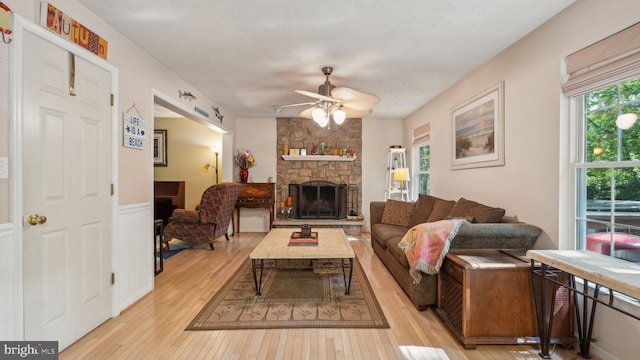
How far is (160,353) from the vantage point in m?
2.03

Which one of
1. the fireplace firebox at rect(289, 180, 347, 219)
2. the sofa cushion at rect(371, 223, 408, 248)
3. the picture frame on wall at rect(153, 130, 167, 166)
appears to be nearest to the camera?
the sofa cushion at rect(371, 223, 408, 248)

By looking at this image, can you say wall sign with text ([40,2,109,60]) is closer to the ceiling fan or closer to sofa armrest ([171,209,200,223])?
the ceiling fan

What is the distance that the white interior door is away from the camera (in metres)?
1.85

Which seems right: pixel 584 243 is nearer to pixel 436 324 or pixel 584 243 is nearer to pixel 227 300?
pixel 436 324

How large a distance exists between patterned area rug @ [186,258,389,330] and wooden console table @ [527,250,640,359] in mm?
1076

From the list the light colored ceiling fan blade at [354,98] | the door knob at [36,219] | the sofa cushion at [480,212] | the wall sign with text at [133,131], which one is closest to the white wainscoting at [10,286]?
the door knob at [36,219]

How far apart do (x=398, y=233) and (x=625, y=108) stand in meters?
2.43

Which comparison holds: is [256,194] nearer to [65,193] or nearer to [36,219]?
[65,193]

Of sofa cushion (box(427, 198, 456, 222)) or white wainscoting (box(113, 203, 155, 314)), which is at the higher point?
sofa cushion (box(427, 198, 456, 222))

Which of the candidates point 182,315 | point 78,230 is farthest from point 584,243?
point 78,230

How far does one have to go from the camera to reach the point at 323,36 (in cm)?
270

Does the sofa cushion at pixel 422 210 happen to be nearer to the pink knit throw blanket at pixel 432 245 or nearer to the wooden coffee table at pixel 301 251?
the wooden coffee table at pixel 301 251

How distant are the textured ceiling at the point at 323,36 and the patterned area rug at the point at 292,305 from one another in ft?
7.89

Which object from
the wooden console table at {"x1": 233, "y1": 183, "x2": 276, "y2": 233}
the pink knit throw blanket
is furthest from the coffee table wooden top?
the wooden console table at {"x1": 233, "y1": 183, "x2": 276, "y2": 233}
